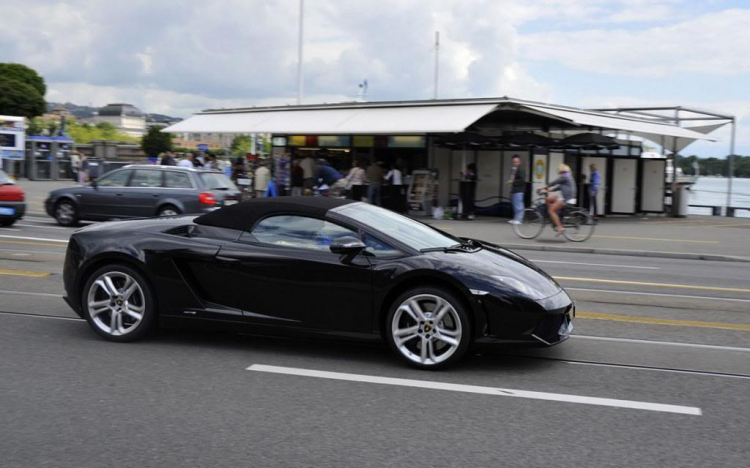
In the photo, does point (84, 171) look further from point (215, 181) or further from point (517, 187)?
point (517, 187)

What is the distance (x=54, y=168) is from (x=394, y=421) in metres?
40.6

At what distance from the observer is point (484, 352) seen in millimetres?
6582

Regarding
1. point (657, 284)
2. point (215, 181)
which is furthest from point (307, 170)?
point (657, 284)

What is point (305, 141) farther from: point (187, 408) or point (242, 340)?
point (187, 408)

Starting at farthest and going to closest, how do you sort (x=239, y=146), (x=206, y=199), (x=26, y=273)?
(x=239, y=146) < (x=206, y=199) < (x=26, y=273)

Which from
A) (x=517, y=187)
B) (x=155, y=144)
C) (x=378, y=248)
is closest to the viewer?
(x=378, y=248)

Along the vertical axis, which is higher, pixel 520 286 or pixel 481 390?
pixel 520 286

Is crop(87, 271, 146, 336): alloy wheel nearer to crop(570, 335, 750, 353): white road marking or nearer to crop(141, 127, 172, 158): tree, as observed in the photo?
crop(570, 335, 750, 353): white road marking

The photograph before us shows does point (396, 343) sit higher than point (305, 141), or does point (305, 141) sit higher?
point (305, 141)

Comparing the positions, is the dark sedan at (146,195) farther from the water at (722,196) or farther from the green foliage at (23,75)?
the green foliage at (23,75)

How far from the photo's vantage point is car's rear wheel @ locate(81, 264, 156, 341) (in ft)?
21.7

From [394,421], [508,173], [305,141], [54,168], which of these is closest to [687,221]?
[508,173]

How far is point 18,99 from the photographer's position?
2672 inches

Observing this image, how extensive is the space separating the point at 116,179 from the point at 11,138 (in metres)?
23.7
